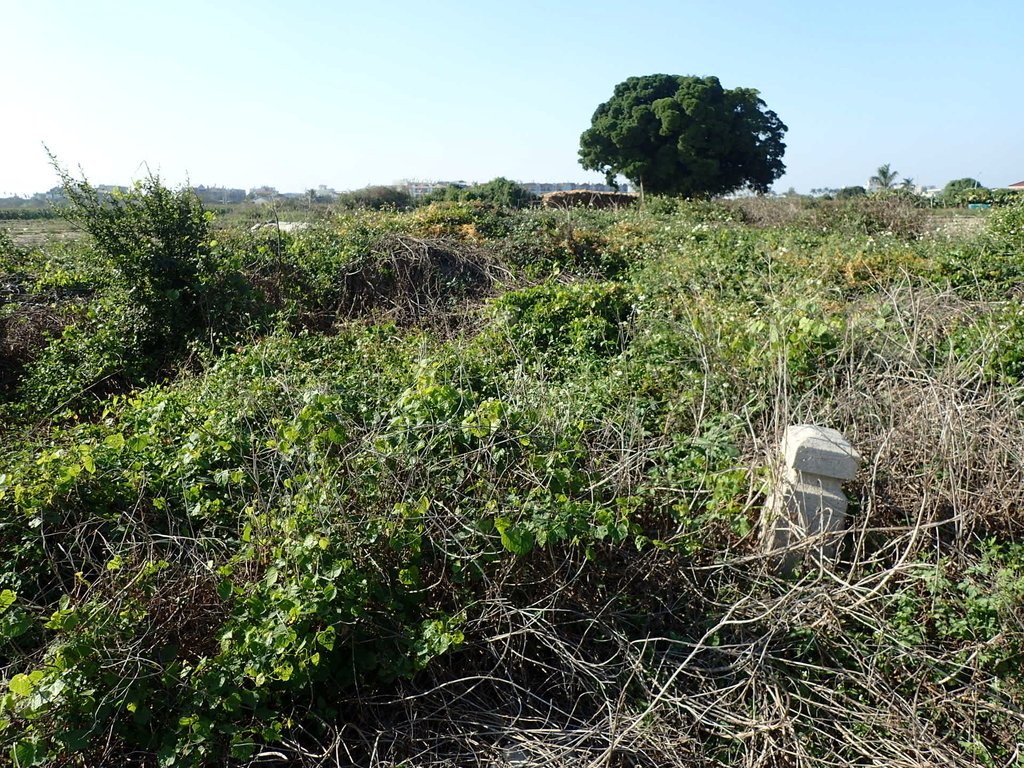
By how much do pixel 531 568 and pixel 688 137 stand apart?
1151 inches

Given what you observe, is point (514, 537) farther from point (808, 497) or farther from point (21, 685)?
point (21, 685)

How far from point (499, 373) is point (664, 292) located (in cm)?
287

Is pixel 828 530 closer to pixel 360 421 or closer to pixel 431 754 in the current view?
pixel 431 754

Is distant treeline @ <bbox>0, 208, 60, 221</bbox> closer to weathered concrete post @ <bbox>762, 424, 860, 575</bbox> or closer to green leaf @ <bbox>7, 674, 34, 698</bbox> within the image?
green leaf @ <bbox>7, 674, 34, 698</bbox>

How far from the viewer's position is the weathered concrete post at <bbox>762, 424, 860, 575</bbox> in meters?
3.48

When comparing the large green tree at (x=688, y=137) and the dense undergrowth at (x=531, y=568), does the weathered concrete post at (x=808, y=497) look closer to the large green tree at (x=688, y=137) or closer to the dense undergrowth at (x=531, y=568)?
the dense undergrowth at (x=531, y=568)

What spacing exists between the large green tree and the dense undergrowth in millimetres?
26351

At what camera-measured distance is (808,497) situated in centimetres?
351

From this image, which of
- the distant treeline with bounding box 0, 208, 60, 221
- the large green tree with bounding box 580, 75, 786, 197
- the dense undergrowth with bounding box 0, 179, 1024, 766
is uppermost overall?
the large green tree with bounding box 580, 75, 786, 197

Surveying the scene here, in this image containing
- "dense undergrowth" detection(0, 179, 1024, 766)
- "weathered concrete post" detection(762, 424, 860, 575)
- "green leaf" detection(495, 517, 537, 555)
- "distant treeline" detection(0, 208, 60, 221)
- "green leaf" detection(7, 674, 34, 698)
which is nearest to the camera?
"green leaf" detection(7, 674, 34, 698)

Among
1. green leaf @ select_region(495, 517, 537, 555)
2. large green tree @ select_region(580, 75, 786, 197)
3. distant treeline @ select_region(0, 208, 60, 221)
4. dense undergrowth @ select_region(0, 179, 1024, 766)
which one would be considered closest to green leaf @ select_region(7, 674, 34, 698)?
dense undergrowth @ select_region(0, 179, 1024, 766)

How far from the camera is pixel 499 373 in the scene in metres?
5.22

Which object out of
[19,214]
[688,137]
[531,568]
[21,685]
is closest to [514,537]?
[531,568]

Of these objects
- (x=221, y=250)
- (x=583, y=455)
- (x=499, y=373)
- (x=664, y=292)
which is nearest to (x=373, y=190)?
(x=221, y=250)
